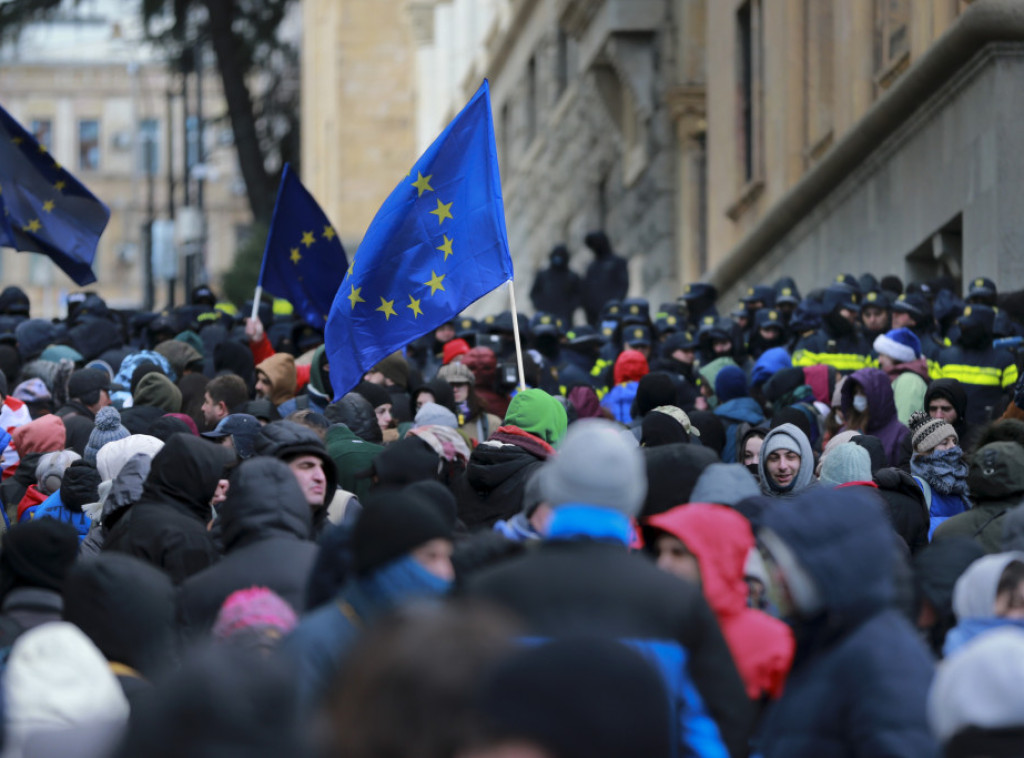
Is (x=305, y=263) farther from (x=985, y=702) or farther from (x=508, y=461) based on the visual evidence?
(x=985, y=702)

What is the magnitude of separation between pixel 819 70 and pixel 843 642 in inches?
729

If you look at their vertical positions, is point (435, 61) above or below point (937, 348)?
above

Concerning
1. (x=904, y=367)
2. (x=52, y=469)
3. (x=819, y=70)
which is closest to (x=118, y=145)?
(x=819, y=70)

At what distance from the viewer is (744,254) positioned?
2398 centimetres

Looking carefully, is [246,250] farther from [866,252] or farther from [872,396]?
[872,396]

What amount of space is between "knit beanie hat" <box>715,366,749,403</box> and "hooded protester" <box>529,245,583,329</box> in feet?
34.3

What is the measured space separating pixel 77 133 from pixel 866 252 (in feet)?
263

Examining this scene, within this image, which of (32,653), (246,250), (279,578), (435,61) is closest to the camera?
(32,653)

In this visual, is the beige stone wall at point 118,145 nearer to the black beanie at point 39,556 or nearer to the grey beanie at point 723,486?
the black beanie at point 39,556

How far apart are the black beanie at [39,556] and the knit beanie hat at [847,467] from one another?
3665 millimetres

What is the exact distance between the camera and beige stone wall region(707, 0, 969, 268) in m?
21.1

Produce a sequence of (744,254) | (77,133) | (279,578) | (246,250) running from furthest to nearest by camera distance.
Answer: (77,133) → (246,250) → (744,254) → (279,578)

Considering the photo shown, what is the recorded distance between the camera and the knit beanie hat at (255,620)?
582cm

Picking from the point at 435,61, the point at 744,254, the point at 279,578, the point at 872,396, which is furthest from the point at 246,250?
the point at 279,578
